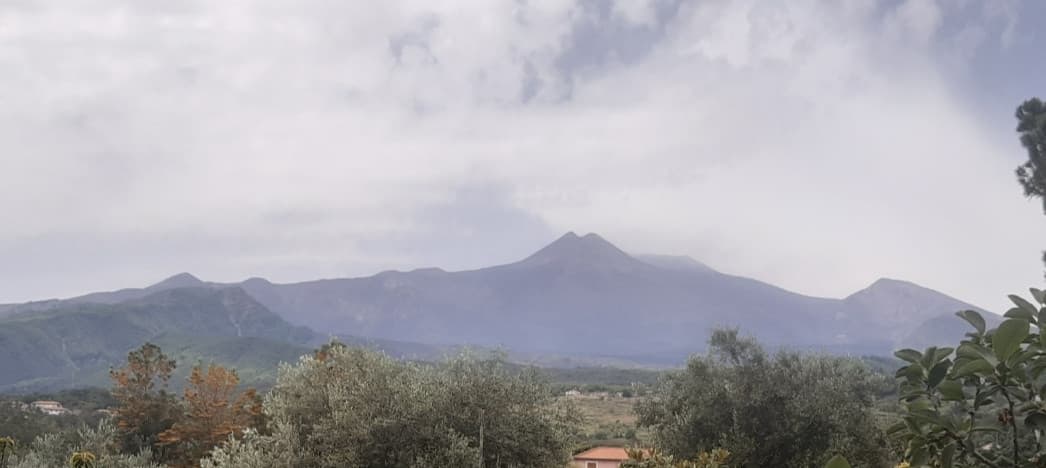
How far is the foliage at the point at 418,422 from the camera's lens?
1438cm

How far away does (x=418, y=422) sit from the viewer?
1459 cm

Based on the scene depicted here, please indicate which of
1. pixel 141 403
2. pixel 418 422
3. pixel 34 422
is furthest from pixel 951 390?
pixel 34 422

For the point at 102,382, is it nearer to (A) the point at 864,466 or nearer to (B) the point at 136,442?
(B) the point at 136,442

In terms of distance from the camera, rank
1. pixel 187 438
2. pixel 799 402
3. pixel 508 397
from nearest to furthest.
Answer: pixel 508 397 < pixel 799 402 < pixel 187 438

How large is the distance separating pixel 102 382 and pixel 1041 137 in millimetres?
213707

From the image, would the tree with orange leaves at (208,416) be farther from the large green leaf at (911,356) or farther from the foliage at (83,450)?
the large green leaf at (911,356)

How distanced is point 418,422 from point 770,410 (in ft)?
29.9

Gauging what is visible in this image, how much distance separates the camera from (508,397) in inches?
609

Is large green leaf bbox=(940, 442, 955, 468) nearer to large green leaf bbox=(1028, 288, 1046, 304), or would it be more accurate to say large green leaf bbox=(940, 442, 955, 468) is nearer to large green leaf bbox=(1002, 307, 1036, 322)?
large green leaf bbox=(1002, 307, 1036, 322)

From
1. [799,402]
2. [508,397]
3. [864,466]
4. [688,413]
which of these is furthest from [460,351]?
[864,466]

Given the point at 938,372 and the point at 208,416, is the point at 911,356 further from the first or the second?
the point at 208,416

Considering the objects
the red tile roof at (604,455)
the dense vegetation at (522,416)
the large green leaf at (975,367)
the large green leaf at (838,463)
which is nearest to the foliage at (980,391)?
the large green leaf at (975,367)

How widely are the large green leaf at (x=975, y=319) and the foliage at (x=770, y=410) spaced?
16152 mm

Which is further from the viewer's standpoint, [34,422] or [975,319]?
[34,422]
